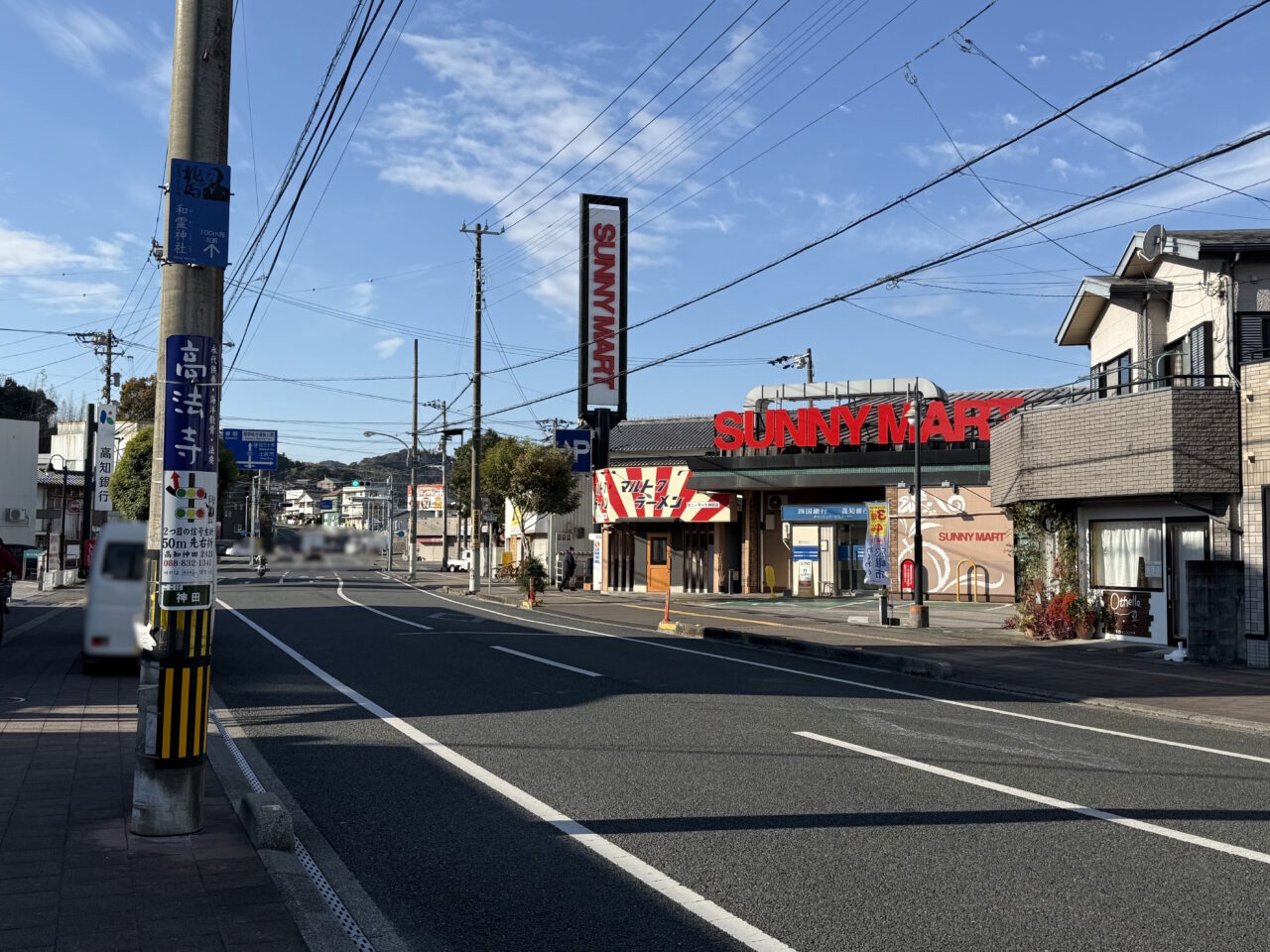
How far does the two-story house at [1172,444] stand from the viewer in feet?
57.7

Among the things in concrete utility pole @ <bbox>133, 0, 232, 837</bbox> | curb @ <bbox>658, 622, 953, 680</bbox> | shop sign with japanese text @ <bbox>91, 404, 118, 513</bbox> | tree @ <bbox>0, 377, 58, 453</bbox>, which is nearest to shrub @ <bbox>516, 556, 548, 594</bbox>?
curb @ <bbox>658, 622, 953, 680</bbox>

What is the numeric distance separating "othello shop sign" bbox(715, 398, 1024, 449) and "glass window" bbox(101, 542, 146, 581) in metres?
30.1

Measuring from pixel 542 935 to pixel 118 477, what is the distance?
24.6m

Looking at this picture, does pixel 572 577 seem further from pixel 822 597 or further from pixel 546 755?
pixel 546 755

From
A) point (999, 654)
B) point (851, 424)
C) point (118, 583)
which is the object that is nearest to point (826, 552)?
point (851, 424)

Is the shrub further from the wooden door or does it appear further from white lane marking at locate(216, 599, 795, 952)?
white lane marking at locate(216, 599, 795, 952)

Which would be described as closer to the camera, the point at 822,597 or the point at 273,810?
the point at 273,810

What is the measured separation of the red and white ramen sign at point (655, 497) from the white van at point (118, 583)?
101 feet

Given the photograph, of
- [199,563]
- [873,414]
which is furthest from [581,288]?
[199,563]

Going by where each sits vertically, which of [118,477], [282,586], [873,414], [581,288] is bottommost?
[282,586]

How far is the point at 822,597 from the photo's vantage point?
36.8 m

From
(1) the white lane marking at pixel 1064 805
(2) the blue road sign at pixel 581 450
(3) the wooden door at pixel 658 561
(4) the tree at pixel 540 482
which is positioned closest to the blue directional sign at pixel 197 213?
(1) the white lane marking at pixel 1064 805

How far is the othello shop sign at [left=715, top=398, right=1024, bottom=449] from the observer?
117 ft

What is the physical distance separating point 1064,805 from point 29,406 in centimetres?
8413
